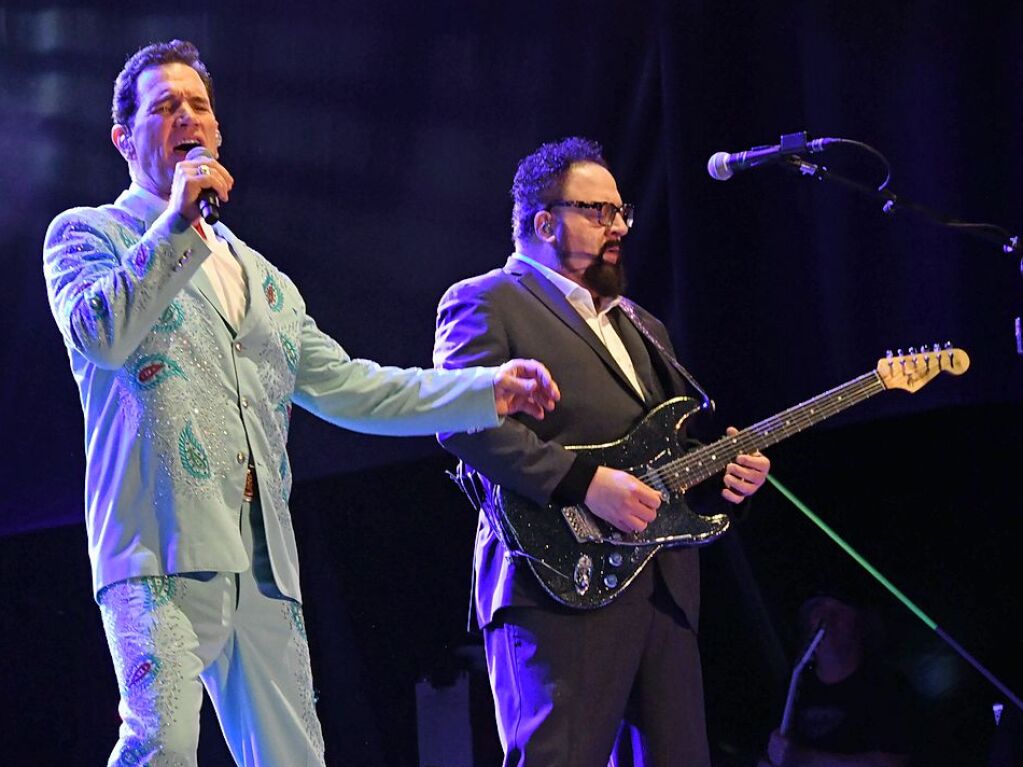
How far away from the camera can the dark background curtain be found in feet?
12.9

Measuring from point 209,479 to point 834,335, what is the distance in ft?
8.36

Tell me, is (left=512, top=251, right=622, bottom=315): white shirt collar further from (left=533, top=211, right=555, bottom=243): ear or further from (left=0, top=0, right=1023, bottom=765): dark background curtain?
(left=0, top=0, right=1023, bottom=765): dark background curtain

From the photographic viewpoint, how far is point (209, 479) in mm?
2016

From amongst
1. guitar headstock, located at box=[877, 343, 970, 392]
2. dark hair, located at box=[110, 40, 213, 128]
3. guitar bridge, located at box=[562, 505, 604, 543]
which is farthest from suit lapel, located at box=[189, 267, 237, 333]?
guitar headstock, located at box=[877, 343, 970, 392]

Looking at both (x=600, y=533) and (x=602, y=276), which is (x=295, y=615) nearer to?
(x=600, y=533)

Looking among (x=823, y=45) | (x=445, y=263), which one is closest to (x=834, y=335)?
(x=823, y=45)

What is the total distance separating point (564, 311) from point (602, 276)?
192 mm

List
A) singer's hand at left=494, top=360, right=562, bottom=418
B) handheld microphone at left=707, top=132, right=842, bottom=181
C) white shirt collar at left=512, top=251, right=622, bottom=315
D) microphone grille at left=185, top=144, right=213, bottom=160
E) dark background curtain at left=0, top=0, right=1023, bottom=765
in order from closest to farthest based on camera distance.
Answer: microphone grille at left=185, top=144, right=213, bottom=160, singer's hand at left=494, top=360, right=562, bottom=418, handheld microphone at left=707, top=132, right=842, bottom=181, white shirt collar at left=512, top=251, right=622, bottom=315, dark background curtain at left=0, top=0, right=1023, bottom=765

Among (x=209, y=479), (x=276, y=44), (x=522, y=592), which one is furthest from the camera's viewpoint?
(x=276, y=44)

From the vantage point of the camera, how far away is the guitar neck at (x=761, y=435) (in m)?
3.00

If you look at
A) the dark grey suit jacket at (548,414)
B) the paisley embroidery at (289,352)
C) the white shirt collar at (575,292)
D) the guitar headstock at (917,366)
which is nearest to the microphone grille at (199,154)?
the paisley embroidery at (289,352)

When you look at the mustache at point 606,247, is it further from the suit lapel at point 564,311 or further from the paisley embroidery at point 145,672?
the paisley embroidery at point 145,672

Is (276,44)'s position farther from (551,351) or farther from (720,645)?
(720,645)

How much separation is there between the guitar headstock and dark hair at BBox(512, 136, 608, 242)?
0.89 metres
